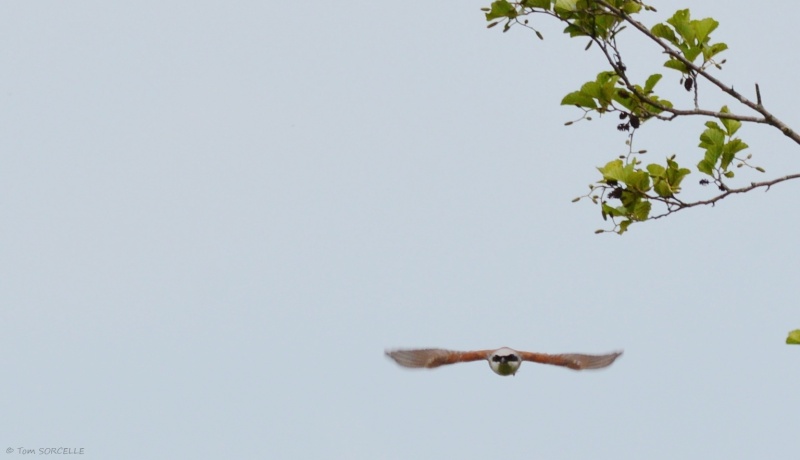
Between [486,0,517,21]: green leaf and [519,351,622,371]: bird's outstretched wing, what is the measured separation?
6070 millimetres

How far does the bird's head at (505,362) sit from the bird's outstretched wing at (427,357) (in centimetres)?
34

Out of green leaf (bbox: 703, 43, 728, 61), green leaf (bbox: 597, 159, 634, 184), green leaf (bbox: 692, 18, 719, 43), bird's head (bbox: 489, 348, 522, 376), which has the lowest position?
bird's head (bbox: 489, 348, 522, 376)

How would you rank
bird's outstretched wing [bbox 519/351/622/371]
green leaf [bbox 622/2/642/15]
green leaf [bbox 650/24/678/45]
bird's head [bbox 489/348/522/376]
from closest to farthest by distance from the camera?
green leaf [bbox 622/2/642/15] → green leaf [bbox 650/24/678/45] → bird's head [bbox 489/348/522/376] → bird's outstretched wing [bbox 519/351/622/371]

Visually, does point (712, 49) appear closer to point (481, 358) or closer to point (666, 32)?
point (666, 32)

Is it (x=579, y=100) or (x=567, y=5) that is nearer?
(x=567, y=5)

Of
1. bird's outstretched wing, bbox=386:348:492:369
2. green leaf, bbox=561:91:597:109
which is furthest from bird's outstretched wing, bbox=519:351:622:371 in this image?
green leaf, bbox=561:91:597:109

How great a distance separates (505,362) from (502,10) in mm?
5838

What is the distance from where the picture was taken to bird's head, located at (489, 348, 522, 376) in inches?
590

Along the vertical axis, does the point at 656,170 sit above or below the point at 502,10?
below

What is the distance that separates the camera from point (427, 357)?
51.1 ft

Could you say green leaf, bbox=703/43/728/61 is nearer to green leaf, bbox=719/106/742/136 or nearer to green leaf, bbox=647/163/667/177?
green leaf, bbox=719/106/742/136

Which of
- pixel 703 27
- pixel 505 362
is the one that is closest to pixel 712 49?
pixel 703 27

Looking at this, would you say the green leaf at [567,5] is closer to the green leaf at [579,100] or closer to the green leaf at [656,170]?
the green leaf at [579,100]

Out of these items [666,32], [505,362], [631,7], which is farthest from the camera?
[505,362]
